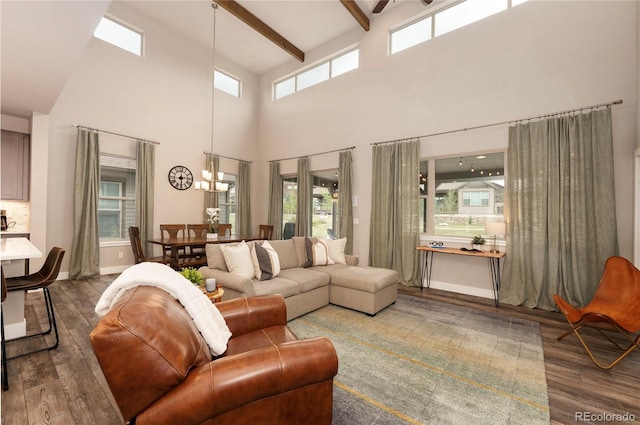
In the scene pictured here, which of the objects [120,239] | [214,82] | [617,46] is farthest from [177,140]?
[617,46]

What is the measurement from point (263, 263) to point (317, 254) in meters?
1.02

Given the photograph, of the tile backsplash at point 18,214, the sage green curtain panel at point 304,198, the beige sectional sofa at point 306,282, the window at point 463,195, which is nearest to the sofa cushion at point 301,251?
the beige sectional sofa at point 306,282

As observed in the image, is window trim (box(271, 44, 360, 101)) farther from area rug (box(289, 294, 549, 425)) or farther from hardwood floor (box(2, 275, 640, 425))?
hardwood floor (box(2, 275, 640, 425))

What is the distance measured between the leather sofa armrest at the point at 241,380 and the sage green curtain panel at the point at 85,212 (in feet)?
17.4

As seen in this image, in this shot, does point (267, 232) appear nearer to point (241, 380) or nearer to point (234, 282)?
point (234, 282)

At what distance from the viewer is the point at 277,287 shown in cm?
318

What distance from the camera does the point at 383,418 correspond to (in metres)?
1.79

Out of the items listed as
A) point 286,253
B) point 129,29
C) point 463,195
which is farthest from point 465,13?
point 129,29

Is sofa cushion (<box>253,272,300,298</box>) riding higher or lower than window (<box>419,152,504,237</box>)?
lower

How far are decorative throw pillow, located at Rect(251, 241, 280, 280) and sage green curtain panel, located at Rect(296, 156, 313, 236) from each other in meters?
3.28

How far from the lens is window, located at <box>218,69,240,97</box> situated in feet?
23.5

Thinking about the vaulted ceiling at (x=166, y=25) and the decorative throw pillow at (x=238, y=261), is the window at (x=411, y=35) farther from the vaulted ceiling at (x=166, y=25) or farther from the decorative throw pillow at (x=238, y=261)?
the decorative throw pillow at (x=238, y=261)

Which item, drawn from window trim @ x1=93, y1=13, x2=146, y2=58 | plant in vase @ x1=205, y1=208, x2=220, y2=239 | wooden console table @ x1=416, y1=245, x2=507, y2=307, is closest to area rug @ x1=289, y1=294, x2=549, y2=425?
wooden console table @ x1=416, y1=245, x2=507, y2=307

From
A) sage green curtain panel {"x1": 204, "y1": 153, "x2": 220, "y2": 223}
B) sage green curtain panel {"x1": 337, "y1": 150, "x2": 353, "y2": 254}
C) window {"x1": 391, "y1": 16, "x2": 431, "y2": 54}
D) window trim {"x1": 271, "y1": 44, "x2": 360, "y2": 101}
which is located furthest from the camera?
sage green curtain panel {"x1": 204, "y1": 153, "x2": 220, "y2": 223}
